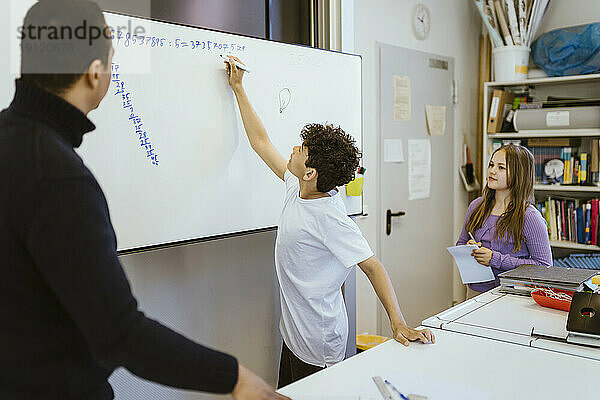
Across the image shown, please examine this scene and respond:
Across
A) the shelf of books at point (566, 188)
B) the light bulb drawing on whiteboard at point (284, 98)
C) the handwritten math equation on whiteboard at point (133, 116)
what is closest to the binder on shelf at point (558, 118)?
the shelf of books at point (566, 188)

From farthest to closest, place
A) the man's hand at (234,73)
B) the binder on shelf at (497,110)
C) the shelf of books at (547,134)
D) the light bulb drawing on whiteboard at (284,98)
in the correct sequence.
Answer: the binder on shelf at (497,110)
the shelf of books at (547,134)
the light bulb drawing on whiteboard at (284,98)
the man's hand at (234,73)

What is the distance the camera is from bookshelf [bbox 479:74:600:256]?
379cm

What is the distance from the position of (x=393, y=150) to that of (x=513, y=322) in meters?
1.84

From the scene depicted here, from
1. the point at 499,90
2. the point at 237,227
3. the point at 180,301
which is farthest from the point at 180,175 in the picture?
the point at 499,90

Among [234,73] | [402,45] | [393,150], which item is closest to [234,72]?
[234,73]

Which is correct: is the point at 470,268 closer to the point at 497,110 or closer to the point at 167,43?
the point at 167,43

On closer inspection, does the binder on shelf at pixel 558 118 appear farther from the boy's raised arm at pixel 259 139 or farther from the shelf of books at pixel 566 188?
the boy's raised arm at pixel 259 139

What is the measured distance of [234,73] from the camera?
A: 2139 mm

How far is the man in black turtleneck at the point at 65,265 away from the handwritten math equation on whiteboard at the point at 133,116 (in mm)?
766

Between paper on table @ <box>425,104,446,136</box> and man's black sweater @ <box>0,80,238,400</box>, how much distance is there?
10.4ft

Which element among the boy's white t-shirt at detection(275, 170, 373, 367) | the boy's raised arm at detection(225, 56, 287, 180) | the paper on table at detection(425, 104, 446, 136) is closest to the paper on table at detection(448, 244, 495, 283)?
the boy's white t-shirt at detection(275, 170, 373, 367)

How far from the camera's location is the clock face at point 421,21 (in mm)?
3779

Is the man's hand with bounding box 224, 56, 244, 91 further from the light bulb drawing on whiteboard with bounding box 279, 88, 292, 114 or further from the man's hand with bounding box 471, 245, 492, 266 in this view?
the man's hand with bounding box 471, 245, 492, 266

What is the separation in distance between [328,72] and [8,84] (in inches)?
54.1
